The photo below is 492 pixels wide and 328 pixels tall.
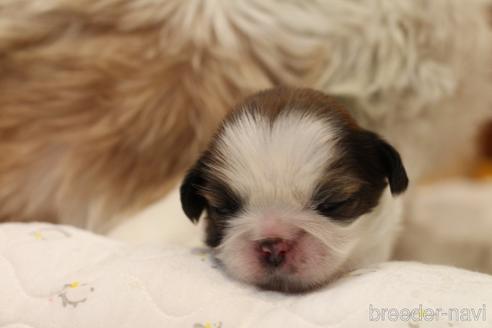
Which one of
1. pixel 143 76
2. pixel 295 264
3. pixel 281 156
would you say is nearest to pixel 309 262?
pixel 295 264

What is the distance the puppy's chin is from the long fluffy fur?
38 centimetres

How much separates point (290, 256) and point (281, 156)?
136 millimetres

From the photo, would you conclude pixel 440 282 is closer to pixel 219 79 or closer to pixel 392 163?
pixel 392 163

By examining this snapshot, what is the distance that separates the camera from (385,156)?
914mm

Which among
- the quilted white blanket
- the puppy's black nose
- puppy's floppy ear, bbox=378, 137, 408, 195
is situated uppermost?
puppy's floppy ear, bbox=378, 137, 408, 195

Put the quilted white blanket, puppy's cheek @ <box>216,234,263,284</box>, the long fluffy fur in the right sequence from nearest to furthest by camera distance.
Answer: the quilted white blanket, puppy's cheek @ <box>216,234,263,284</box>, the long fluffy fur

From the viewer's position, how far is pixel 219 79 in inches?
46.9

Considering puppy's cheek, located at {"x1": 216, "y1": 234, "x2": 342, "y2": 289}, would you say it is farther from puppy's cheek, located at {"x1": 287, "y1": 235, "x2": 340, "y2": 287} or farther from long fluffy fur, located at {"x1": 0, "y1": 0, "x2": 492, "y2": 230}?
long fluffy fur, located at {"x1": 0, "y1": 0, "x2": 492, "y2": 230}

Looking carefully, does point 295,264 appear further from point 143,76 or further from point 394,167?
point 143,76

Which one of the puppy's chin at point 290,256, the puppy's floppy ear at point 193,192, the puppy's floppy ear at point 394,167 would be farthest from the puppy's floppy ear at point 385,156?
the puppy's floppy ear at point 193,192

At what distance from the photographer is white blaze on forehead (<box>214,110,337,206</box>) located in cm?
83

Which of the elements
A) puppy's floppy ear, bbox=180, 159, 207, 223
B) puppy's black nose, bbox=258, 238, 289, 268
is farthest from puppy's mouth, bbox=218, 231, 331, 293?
puppy's floppy ear, bbox=180, 159, 207, 223

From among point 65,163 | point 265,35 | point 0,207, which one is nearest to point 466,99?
point 265,35

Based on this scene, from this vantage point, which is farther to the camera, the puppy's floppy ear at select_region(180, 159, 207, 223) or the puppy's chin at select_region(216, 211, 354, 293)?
the puppy's floppy ear at select_region(180, 159, 207, 223)
